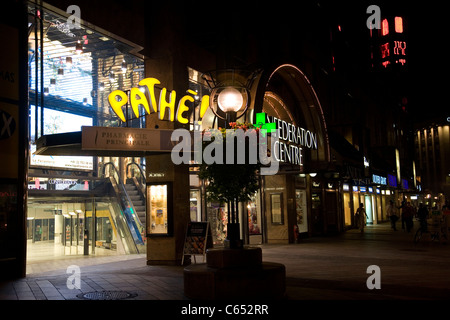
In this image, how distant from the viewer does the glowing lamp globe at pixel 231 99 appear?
10172 mm

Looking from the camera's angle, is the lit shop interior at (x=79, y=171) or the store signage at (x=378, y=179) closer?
the lit shop interior at (x=79, y=171)

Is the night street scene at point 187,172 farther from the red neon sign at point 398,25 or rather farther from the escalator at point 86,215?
the red neon sign at point 398,25

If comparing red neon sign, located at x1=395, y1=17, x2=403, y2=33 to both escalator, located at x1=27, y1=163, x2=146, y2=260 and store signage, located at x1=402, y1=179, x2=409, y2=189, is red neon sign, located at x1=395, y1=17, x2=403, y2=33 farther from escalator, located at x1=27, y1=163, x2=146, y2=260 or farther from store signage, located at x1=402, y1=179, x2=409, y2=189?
escalator, located at x1=27, y1=163, x2=146, y2=260

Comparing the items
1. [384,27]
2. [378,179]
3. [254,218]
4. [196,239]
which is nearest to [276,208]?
[254,218]

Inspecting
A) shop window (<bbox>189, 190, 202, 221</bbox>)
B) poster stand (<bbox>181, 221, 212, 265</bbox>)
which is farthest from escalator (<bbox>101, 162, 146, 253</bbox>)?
poster stand (<bbox>181, 221, 212, 265</bbox>)

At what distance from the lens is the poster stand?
1285 centimetres

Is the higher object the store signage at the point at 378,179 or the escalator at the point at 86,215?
the store signage at the point at 378,179

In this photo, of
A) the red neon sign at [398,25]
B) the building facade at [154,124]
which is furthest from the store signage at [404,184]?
the red neon sign at [398,25]

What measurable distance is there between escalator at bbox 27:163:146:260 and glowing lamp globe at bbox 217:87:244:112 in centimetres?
898

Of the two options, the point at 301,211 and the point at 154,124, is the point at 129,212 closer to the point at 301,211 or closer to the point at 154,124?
the point at 154,124

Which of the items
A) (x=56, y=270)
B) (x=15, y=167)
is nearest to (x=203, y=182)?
(x=56, y=270)

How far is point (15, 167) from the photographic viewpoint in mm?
11062

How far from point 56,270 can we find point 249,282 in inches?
295

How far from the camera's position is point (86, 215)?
63.1 ft
